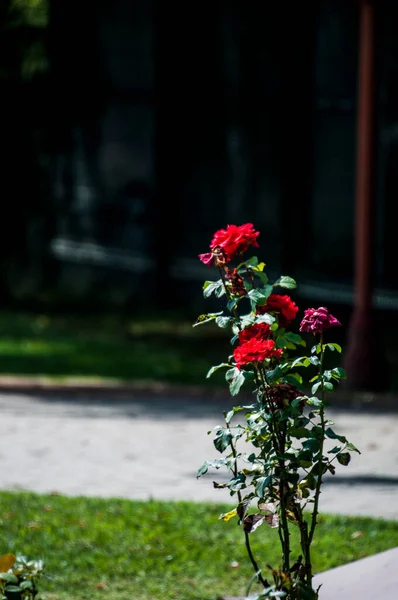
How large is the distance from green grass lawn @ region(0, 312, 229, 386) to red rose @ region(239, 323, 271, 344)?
30.1 ft

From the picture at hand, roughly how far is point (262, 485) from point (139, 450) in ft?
19.7

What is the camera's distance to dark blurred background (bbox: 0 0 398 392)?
58.6 feet

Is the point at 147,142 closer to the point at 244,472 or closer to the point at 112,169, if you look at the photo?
the point at 112,169

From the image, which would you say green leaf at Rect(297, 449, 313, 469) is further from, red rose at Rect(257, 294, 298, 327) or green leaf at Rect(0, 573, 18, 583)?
green leaf at Rect(0, 573, 18, 583)

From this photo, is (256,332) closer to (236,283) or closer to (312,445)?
(236,283)

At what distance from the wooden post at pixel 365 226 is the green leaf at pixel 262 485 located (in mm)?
8462

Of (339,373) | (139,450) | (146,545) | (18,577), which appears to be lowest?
(139,450)

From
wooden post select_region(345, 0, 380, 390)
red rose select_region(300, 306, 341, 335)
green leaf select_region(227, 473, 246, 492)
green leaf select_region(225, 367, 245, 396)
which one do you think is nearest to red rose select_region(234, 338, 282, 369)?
green leaf select_region(225, 367, 245, 396)

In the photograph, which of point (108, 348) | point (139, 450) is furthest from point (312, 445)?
point (108, 348)

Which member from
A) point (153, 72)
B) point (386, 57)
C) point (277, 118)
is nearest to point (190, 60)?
point (153, 72)

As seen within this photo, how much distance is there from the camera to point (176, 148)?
827 inches

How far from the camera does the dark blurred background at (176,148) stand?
17859 millimetres

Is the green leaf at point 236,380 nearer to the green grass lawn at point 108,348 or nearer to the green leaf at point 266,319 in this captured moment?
the green leaf at point 266,319

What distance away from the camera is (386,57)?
1722 cm
